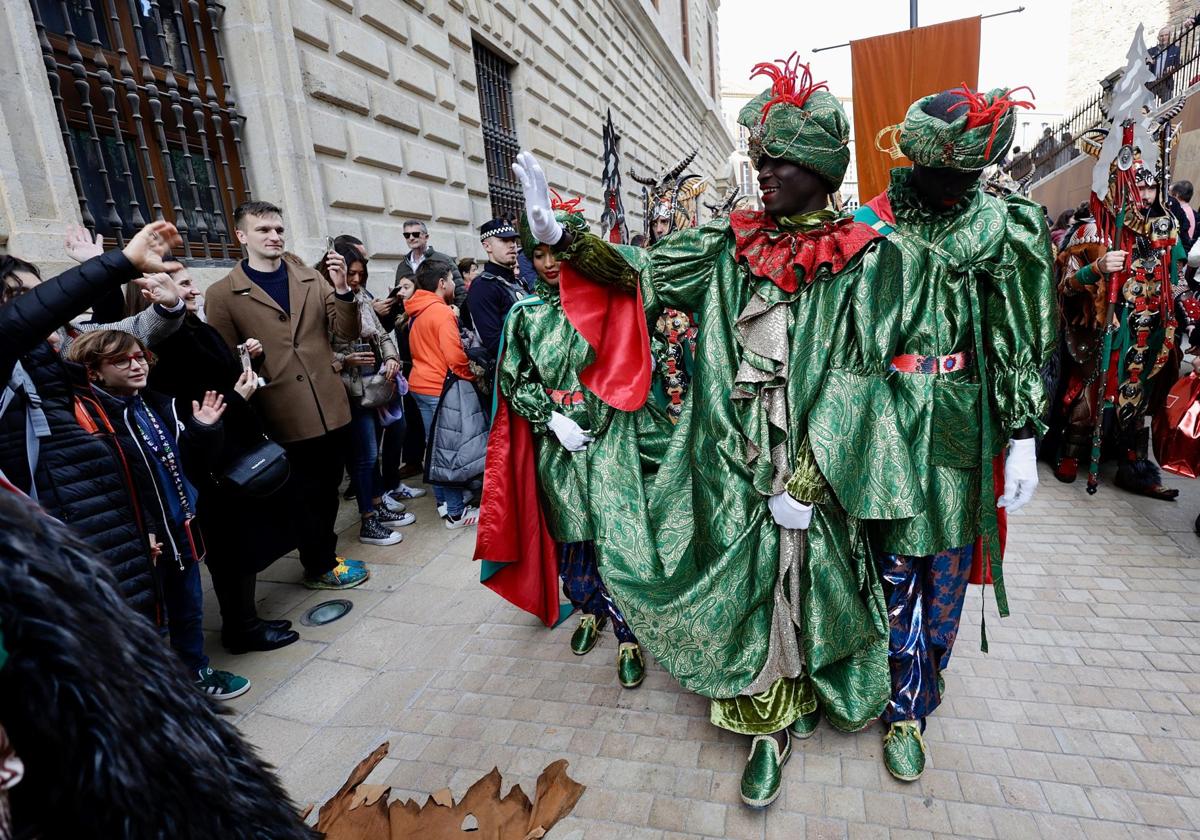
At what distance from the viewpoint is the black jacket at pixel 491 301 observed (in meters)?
3.99

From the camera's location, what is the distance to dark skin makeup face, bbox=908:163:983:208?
175 centimetres

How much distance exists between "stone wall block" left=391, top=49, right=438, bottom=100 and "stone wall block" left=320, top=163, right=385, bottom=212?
112 centimetres

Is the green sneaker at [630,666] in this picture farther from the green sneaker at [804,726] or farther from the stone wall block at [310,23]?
the stone wall block at [310,23]

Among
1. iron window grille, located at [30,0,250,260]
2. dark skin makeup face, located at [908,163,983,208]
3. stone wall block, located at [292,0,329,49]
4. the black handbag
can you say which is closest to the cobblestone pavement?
the black handbag

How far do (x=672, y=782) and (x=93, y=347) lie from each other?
247 cm

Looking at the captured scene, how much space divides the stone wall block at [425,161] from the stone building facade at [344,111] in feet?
0.06

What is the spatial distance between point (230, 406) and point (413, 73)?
16.0 ft

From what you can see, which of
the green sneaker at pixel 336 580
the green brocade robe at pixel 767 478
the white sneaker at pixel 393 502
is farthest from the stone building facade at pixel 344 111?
the green brocade robe at pixel 767 478

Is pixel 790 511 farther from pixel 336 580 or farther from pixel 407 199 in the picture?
Result: pixel 407 199

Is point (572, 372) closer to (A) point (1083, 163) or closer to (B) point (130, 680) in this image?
(B) point (130, 680)

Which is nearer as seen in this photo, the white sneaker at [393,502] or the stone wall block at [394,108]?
the white sneaker at [393,502]

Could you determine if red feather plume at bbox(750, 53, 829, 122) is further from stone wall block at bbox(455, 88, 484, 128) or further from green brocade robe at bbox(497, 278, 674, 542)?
stone wall block at bbox(455, 88, 484, 128)

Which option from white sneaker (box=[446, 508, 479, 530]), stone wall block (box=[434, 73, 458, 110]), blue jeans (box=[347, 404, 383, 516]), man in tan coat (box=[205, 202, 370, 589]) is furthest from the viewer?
stone wall block (box=[434, 73, 458, 110])

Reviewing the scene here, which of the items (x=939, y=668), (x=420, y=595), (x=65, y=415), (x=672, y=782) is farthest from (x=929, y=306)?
(x=420, y=595)
